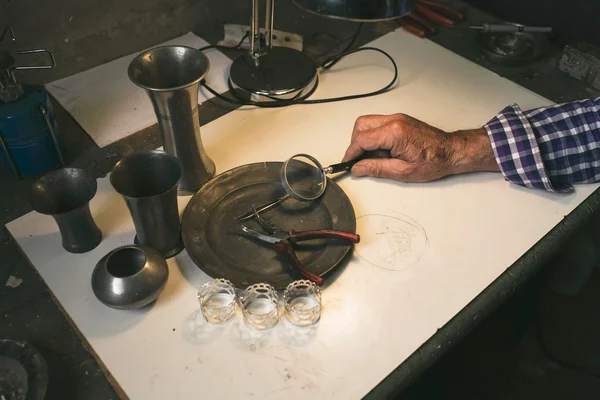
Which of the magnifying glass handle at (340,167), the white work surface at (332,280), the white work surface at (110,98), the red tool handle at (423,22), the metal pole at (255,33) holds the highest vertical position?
the metal pole at (255,33)

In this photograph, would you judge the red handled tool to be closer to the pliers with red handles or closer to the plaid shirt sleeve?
the plaid shirt sleeve

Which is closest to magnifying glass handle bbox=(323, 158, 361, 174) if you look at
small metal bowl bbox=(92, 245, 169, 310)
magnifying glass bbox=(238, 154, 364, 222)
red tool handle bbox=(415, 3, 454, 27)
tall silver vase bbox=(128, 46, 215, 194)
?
magnifying glass bbox=(238, 154, 364, 222)

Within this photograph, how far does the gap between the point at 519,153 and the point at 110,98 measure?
33.6 inches

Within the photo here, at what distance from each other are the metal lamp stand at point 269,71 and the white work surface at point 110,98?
54mm

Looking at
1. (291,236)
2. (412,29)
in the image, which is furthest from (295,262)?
(412,29)

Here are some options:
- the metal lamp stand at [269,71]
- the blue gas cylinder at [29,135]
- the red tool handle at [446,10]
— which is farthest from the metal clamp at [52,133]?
the red tool handle at [446,10]

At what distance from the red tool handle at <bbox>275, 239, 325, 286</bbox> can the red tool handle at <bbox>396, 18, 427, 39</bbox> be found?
0.81 m

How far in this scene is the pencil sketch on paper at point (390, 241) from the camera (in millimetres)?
878

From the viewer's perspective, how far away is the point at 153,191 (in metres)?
0.84

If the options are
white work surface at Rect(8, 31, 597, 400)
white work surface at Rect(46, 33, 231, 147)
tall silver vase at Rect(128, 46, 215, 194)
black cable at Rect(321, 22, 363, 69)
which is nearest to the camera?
white work surface at Rect(8, 31, 597, 400)

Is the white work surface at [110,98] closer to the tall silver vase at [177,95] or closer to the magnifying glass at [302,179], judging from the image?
the tall silver vase at [177,95]

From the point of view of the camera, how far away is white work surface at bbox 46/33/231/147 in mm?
1102

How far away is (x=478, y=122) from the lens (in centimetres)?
115

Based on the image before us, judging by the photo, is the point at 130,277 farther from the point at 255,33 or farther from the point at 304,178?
the point at 255,33
